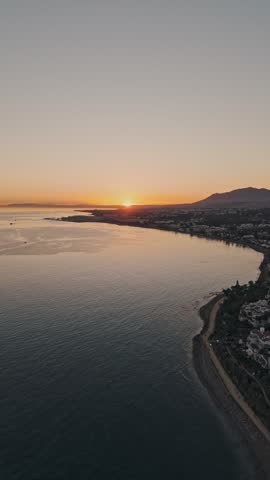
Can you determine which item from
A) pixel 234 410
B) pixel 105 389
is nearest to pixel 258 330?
pixel 234 410

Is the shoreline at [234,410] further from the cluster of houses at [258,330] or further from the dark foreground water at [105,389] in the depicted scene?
the cluster of houses at [258,330]

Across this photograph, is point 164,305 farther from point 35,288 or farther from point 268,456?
point 268,456

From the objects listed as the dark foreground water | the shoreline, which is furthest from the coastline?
the dark foreground water

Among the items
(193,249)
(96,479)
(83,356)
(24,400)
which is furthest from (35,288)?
(193,249)

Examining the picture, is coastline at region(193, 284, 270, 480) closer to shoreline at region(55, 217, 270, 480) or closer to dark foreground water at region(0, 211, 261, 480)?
shoreline at region(55, 217, 270, 480)

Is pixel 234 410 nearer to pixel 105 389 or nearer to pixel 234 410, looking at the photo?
pixel 234 410

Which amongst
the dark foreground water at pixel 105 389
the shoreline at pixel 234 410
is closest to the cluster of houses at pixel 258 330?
the shoreline at pixel 234 410
